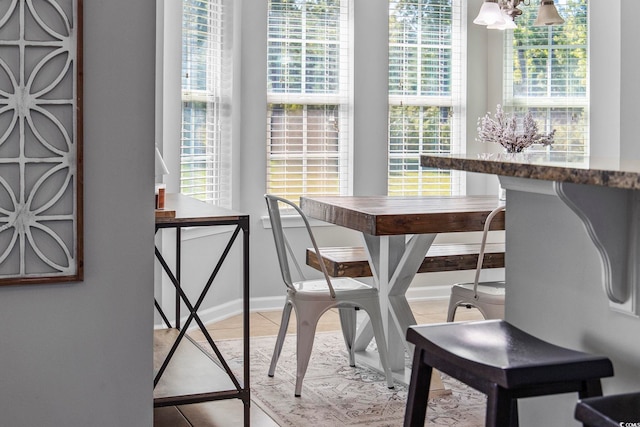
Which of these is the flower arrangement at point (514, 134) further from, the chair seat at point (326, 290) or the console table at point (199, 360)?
the console table at point (199, 360)

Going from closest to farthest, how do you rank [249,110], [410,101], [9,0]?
[9,0] < [249,110] < [410,101]

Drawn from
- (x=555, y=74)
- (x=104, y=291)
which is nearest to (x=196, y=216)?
(x=104, y=291)

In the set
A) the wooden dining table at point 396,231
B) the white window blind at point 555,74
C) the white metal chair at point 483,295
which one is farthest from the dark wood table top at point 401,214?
the white window blind at point 555,74

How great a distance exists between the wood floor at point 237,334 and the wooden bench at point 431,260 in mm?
733

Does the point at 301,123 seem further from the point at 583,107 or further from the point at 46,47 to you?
the point at 46,47

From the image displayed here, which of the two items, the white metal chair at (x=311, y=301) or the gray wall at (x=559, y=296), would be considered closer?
the gray wall at (x=559, y=296)

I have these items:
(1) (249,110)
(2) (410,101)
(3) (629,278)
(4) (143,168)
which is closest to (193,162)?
(1) (249,110)

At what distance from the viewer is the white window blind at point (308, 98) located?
5809 millimetres

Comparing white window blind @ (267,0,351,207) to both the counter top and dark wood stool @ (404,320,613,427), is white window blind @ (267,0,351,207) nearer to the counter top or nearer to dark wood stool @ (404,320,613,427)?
the counter top

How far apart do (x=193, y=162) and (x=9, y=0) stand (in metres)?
2.73

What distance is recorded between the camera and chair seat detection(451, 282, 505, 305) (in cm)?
386

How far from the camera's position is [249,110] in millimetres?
5684

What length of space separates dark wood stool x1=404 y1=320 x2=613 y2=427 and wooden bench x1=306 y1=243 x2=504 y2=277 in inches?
97.7

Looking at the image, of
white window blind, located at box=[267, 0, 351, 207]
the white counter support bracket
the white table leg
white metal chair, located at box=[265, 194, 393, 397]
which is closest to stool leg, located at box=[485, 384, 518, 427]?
the white counter support bracket
